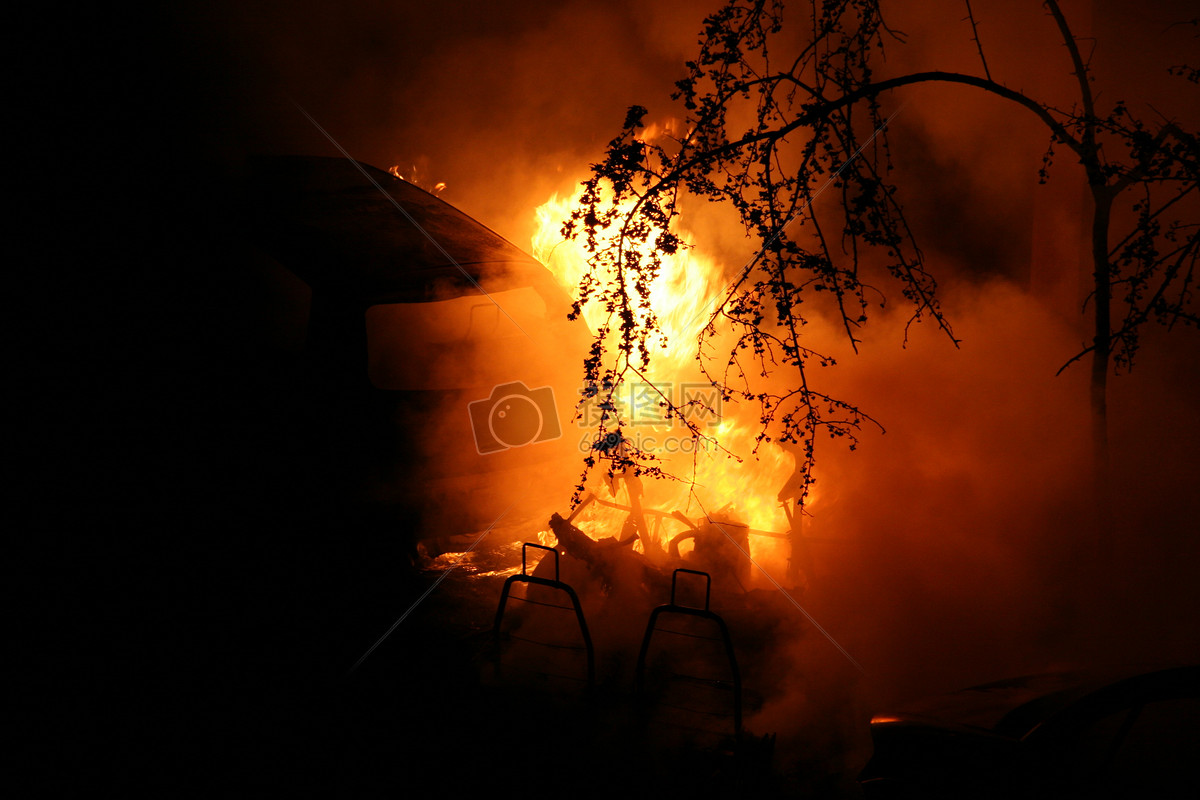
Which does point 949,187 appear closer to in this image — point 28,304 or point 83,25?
point 28,304

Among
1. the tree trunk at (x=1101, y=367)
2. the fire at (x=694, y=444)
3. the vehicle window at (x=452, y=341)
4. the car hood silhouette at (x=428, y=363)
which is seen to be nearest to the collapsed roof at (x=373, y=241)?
the car hood silhouette at (x=428, y=363)

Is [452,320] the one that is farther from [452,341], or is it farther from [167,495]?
[167,495]

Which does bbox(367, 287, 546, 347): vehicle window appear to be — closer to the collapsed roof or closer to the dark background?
the collapsed roof

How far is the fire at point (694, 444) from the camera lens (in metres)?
6.11

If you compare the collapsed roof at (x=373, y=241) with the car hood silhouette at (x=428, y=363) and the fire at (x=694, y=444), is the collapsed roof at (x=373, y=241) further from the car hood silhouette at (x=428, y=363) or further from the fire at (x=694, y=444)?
the fire at (x=694, y=444)

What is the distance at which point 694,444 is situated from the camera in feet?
A: 16.0

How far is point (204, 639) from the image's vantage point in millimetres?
4434

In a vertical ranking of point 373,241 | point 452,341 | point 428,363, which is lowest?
point 428,363

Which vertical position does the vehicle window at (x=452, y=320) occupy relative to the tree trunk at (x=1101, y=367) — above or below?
above

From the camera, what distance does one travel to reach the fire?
6.11 meters

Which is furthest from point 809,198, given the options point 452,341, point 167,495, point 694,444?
point 167,495

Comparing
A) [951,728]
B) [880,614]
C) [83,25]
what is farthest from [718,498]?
[83,25]

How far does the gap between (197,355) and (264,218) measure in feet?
3.41

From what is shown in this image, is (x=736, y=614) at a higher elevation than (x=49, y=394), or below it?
below
